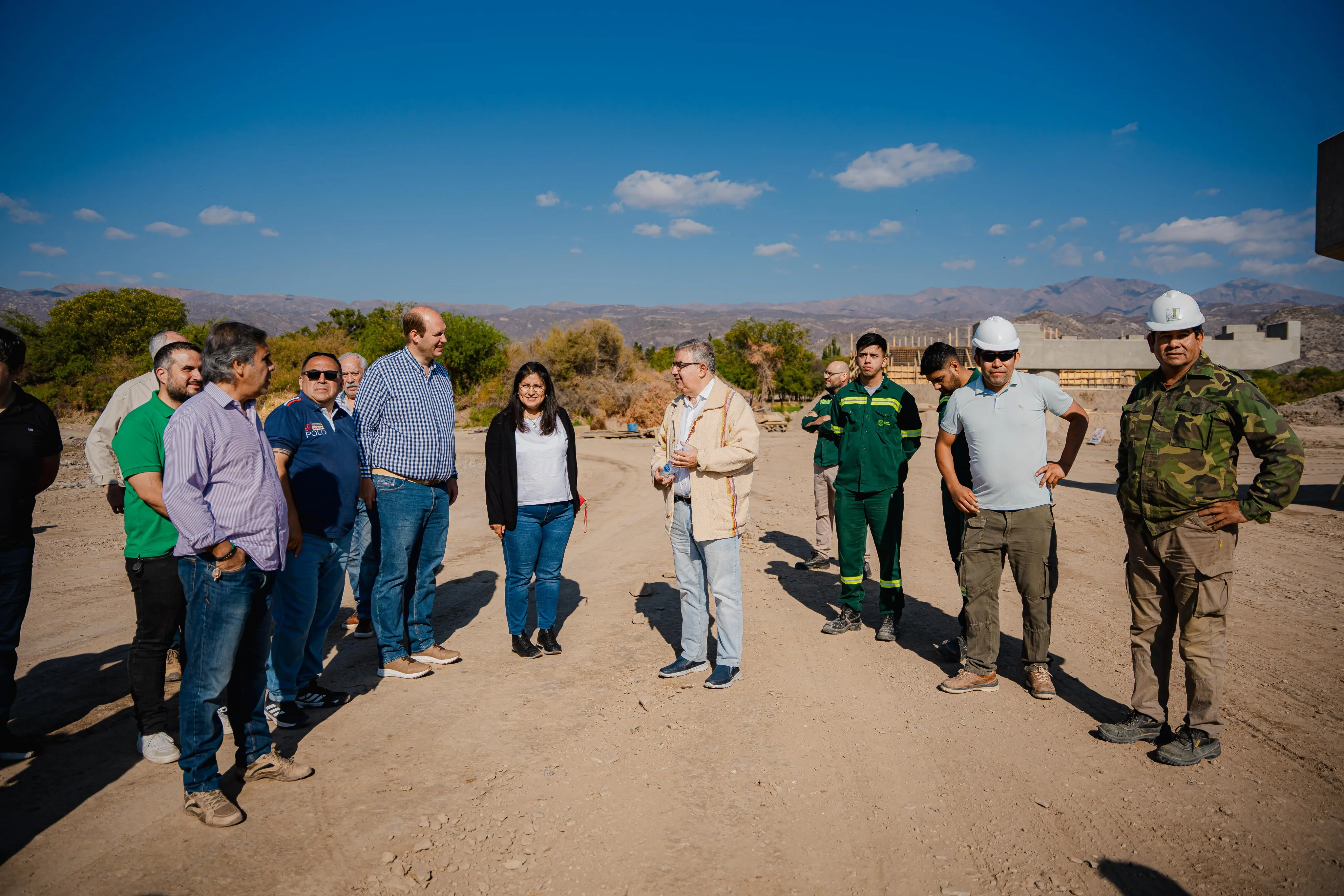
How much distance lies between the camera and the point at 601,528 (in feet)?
32.4

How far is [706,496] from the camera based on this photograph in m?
4.44

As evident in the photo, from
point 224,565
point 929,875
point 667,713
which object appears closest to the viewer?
point 929,875

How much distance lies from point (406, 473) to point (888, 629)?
368 cm

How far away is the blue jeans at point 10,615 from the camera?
3.54 meters

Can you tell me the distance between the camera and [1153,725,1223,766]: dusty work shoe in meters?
3.43

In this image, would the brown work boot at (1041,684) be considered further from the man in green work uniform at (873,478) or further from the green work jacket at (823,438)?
the green work jacket at (823,438)

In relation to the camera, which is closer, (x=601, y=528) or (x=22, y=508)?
(x=22, y=508)

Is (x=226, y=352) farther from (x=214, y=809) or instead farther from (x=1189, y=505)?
(x=1189, y=505)

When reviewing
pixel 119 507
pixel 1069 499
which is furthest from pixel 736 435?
pixel 1069 499

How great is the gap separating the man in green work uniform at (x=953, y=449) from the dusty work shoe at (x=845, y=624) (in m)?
0.65

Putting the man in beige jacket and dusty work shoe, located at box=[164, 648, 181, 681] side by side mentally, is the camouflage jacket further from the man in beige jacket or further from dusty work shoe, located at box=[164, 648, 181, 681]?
dusty work shoe, located at box=[164, 648, 181, 681]

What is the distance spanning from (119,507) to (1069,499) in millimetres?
12352

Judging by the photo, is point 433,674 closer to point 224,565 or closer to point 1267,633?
point 224,565

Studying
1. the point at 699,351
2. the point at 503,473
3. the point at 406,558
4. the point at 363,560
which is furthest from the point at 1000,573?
the point at 363,560
